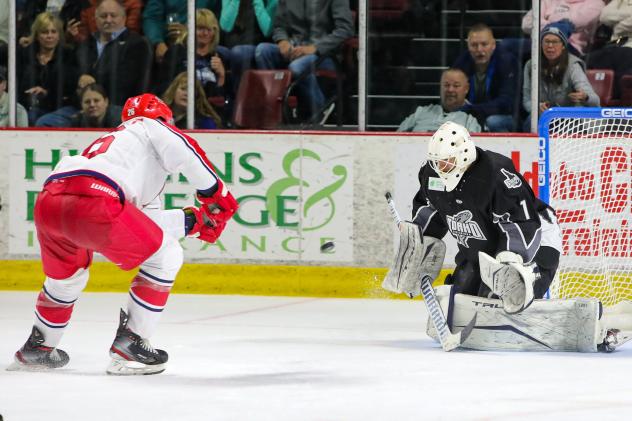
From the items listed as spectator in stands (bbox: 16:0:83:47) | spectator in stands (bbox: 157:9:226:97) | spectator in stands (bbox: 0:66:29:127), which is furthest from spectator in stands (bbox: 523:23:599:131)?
spectator in stands (bbox: 0:66:29:127)

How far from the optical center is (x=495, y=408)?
142 inches

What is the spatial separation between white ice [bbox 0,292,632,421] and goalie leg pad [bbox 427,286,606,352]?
7 centimetres

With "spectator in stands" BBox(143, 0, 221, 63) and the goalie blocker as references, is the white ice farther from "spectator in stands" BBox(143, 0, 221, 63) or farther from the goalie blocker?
"spectator in stands" BBox(143, 0, 221, 63)

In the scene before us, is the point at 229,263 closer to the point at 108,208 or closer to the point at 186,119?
the point at 186,119

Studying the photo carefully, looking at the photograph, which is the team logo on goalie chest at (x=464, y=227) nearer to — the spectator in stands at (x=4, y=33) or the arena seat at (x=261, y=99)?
the arena seat at (x=261, y=99)

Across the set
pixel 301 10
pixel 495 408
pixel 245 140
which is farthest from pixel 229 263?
pixel 495 408

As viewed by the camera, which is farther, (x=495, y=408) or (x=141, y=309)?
(x=141, y=309)

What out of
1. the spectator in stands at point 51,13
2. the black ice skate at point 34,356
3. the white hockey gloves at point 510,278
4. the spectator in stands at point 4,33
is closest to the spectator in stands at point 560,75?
the white hockey gloves at point 510,278

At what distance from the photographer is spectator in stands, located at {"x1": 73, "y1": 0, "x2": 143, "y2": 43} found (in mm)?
7656

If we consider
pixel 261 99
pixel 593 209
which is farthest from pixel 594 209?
pixel 261 99

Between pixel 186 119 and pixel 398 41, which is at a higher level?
pixel 398 41

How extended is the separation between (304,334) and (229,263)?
1771mm

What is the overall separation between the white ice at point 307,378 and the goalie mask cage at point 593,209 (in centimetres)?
77

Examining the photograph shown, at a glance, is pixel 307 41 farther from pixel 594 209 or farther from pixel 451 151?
pixel 451 151
